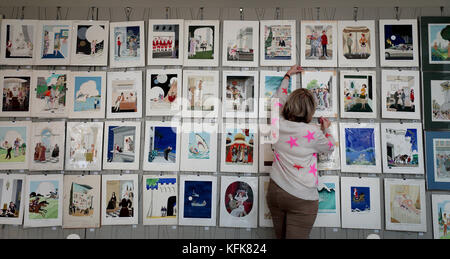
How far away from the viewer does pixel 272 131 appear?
2.60m

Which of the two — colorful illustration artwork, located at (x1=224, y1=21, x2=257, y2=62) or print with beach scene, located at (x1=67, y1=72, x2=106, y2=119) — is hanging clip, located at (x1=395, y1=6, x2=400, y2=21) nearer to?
colorful illustration artwork, located at (x1=224, y1=21, x2=257, y2=62)

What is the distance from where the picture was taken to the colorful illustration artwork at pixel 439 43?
2730mm

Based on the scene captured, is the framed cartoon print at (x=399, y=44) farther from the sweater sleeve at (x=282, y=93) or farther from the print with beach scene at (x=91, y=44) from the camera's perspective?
the print with beach scene at (x=91, y=44)

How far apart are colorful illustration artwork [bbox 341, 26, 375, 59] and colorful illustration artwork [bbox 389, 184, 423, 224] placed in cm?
125

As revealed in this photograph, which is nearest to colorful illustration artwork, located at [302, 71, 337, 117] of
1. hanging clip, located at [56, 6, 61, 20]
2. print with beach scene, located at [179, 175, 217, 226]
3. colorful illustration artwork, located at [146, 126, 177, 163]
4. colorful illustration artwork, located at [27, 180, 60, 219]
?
print with beach scene, located at [179, 175, 217, 226]

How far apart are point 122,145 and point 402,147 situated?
8.55 feet

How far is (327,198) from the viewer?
2.67 m

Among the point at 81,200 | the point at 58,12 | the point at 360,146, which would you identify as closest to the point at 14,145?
the point at 81,200

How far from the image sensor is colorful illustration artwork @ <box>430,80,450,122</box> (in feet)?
8.84

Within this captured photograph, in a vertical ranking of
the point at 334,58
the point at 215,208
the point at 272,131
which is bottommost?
the point at 215,208

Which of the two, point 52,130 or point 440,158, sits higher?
point 52,130
